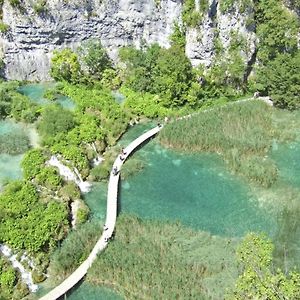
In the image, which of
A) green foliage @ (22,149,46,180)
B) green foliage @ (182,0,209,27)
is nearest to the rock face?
green foliage @ (182,0,209,27)

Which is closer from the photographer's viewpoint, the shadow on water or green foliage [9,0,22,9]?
the shadow on water

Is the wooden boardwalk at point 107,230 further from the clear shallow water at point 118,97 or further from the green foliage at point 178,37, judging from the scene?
the green foliage at point 178,37

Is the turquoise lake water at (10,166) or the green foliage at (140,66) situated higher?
the green foliage at (140,66)

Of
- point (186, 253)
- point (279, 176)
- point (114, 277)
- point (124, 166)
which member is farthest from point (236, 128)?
point (114, 277)

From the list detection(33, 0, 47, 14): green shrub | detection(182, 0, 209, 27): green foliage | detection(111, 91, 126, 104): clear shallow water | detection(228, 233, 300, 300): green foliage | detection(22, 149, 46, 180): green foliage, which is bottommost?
detection(22, 149, 46, 180): green foliage

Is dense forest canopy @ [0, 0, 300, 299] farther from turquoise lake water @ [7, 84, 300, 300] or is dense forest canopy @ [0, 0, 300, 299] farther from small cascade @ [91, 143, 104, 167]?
turquoise lake water @ [7, 84, 300, 300]

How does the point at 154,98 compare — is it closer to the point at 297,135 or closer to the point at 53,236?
the point at 297,135

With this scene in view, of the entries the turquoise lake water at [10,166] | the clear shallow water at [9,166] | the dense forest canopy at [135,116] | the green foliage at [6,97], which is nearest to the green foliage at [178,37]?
the dense forest canopy at [135,116]
